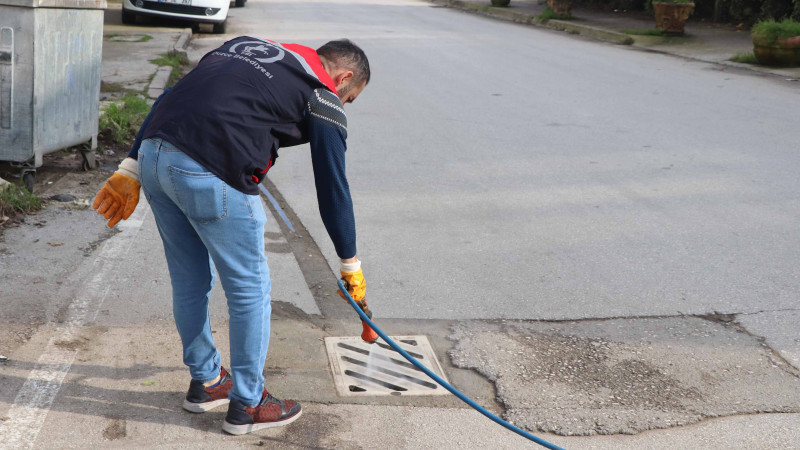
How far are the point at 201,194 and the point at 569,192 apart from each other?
13.5ft

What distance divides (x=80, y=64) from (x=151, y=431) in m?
3.57

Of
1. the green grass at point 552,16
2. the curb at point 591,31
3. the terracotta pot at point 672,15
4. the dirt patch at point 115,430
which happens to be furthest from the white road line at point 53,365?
the green grass at point 552,16

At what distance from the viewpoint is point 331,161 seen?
2.62 metres

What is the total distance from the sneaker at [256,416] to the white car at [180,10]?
1331 cm

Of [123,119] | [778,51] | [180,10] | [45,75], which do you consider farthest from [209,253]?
[180,10]

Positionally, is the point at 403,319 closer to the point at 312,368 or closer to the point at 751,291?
the point at 312,368

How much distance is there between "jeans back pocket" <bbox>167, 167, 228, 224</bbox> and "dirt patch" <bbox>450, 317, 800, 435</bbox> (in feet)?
4.62

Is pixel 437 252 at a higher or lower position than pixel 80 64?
lower

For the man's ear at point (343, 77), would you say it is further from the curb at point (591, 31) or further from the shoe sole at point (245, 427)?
the curb at point (591, 31)

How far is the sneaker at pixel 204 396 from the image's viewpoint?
3031 millimetres

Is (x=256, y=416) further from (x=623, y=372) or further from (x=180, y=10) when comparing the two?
(x=180, y=10)

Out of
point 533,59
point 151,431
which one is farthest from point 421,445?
point 533,59

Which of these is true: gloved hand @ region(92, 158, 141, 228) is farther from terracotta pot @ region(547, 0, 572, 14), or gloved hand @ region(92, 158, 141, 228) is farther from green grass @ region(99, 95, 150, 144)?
terracotta pot @ region(547, 0, 572, 14)

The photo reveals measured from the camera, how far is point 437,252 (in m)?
4.92
